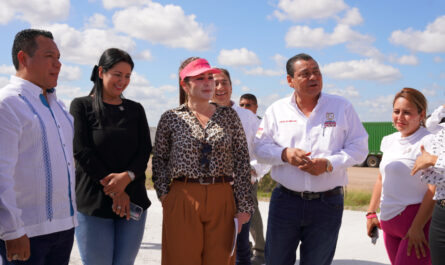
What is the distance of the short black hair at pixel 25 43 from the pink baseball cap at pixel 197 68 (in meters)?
1.09

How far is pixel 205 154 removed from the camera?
314cm

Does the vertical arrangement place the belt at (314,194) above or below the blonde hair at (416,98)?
below

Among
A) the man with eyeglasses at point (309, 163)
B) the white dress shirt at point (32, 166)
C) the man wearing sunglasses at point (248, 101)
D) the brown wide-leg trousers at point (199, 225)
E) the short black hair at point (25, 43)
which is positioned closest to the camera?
the white dress shirt at point (32, 166)

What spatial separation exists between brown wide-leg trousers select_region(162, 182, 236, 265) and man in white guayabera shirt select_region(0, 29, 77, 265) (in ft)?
2.42

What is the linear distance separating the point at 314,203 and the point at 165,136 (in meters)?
1.31

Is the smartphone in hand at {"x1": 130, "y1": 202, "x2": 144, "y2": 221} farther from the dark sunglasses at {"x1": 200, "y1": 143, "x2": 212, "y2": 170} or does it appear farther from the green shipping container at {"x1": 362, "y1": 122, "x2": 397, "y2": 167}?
the green shipping container at {"x1": 362, "y1": 122, "x2": 397, "y2": 167}

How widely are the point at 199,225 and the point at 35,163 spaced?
1218mm

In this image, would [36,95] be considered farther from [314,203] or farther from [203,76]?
[314,203]

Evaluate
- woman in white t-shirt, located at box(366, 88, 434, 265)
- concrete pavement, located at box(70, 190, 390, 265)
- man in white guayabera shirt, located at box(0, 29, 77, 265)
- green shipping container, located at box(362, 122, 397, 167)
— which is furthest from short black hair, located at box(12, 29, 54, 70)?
green shipping container, located at box(362, 122, 397, 167)

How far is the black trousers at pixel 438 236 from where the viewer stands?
2.93 meters

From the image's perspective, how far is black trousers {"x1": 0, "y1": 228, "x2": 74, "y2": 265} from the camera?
8.14 feet

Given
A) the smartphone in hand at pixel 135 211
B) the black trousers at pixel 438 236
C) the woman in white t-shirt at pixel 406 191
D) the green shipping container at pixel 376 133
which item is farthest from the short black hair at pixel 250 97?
the green shipping container at pixel 376 133

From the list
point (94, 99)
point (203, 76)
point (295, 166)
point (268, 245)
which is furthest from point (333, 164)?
point (94, 99)

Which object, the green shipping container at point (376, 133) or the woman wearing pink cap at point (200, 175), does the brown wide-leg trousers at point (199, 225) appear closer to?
the woman wearing pink cap at point (200, 175)
